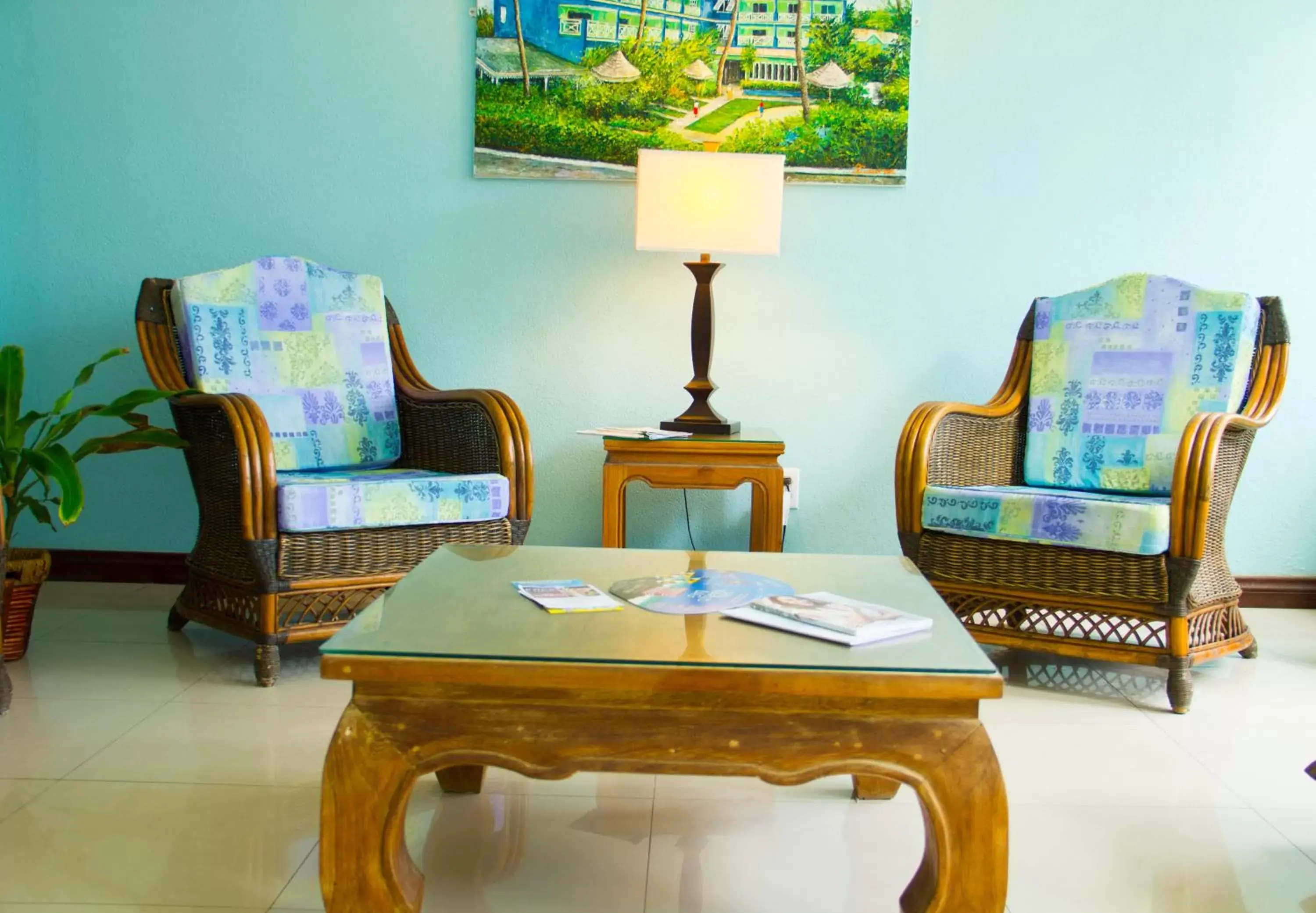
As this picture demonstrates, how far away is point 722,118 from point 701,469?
114 centimetres

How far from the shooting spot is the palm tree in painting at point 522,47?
3.32 meters

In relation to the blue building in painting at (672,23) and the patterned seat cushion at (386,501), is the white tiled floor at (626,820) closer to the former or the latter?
the patterned seat cushion at (386,501)

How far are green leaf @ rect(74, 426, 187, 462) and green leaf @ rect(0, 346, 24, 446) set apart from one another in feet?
0.54

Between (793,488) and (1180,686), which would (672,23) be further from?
(1180,686)

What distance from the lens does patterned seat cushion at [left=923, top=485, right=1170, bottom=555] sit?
2445 mm

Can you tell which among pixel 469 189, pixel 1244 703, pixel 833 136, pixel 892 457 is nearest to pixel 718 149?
pixel 833 136

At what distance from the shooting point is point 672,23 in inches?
132

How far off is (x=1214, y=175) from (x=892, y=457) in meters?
1.25

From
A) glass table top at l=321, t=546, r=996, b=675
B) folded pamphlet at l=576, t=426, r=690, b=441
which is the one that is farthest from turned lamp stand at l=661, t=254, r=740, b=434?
glass table top at l=321, t=546, r=996, b=675

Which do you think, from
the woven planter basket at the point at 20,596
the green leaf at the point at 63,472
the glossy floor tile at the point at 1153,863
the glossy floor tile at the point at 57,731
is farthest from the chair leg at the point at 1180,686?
the woven planter basket at the point at 20,596

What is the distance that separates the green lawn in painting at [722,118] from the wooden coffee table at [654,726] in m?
2.31

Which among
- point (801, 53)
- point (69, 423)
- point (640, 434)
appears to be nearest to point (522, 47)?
point (801, 53)

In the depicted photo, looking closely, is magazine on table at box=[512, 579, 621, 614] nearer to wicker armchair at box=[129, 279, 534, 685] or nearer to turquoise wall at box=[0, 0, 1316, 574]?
wicker armchair at box=[129, 279, 534, 685]

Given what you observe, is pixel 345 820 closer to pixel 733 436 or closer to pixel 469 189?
pixel 733 436
